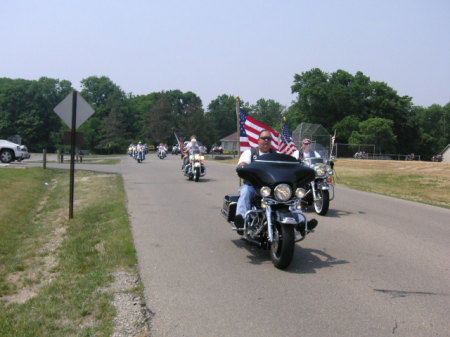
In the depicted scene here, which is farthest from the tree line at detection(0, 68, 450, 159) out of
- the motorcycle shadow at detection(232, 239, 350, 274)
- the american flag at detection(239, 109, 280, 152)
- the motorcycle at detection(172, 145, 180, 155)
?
the motorcycle shadow at detection(232, 239, 350, 274)

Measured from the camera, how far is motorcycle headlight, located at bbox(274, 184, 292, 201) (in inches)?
244

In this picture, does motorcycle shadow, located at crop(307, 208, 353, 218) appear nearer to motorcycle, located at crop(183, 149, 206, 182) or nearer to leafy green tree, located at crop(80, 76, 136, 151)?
motorcycle, located at crop(183, 149, 206, 182)

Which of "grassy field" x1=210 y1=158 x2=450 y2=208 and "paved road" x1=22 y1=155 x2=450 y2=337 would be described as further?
"grassy field" x1=210 y1=158 x2=450 y2=208

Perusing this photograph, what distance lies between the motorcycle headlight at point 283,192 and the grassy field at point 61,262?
211 cm

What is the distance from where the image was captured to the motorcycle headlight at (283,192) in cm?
620

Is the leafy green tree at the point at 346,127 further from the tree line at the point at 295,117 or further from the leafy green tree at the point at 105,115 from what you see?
the leafy green tree at the point at 105,115

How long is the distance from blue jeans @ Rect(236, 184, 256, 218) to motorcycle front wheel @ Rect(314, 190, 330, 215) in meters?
4.52

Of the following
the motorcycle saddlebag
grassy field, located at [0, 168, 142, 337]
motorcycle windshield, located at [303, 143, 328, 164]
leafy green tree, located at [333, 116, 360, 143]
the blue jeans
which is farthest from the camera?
leafy green tree, located at [333, 116, 360, 143]

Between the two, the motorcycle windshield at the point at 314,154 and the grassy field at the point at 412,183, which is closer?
the motorcycle windshield at the point at 314,154

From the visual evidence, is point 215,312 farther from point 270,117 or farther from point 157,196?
point 270,117

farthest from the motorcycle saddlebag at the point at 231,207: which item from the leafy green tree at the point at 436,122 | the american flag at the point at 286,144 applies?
the leafy green tree at the point at 436,122

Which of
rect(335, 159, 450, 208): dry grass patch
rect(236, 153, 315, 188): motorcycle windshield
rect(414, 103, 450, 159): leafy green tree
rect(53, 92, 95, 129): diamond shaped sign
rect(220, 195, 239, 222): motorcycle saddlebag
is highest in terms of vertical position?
rect(414, 103, 450, 159): leafy green tree

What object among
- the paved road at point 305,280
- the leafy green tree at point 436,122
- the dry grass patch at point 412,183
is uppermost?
the leafy green tree at point 436,122

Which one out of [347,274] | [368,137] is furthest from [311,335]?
[368,137]
